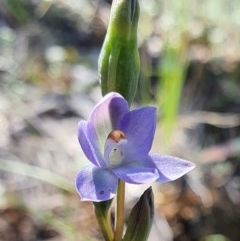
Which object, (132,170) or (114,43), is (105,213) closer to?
(132,170)

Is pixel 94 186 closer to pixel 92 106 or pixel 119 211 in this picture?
pixel 119 211

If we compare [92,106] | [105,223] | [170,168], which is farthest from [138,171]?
[92,106]

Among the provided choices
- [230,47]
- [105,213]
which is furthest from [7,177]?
[230,47]

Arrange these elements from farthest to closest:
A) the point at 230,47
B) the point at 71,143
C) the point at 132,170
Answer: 1. the point at 230,47
2. the point at 71,143
3. the point at 132,170

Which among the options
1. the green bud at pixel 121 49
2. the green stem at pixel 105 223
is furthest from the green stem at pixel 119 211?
the green bud at pixel 121 49

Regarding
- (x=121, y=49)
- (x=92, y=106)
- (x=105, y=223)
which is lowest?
(x=92, y=106)

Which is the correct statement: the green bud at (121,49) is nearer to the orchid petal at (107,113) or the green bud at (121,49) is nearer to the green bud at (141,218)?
the orchid petal at (107,113)
